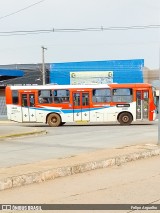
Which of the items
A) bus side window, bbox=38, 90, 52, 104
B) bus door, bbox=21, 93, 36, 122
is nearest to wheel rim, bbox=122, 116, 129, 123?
bus side window, bbox=38, 90, 52, 104

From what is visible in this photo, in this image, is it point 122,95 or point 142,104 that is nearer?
point 142,104

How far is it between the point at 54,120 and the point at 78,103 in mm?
2135

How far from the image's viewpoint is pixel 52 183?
881cm

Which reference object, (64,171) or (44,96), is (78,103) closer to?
(44,96)

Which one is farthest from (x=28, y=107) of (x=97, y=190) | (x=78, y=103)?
(x=97, y=190)

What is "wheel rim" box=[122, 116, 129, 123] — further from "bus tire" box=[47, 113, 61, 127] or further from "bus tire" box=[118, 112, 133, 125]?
"bus tire" box=[47, 113, 61, 127]

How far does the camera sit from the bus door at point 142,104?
98.7ft

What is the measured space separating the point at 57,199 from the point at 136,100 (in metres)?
23.6

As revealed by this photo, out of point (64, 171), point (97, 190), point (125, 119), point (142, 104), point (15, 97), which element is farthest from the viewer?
point (15, 97)

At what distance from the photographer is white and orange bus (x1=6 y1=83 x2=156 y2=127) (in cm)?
3036

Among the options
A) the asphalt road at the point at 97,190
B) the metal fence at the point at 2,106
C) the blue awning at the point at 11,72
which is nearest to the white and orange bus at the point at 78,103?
the blue awning at the point at 11,72

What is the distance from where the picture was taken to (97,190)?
7961 mm

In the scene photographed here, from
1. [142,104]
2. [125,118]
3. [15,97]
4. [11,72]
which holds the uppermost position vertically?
[11,72]

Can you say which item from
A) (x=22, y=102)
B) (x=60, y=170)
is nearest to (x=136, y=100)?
(x=22, y=102)
